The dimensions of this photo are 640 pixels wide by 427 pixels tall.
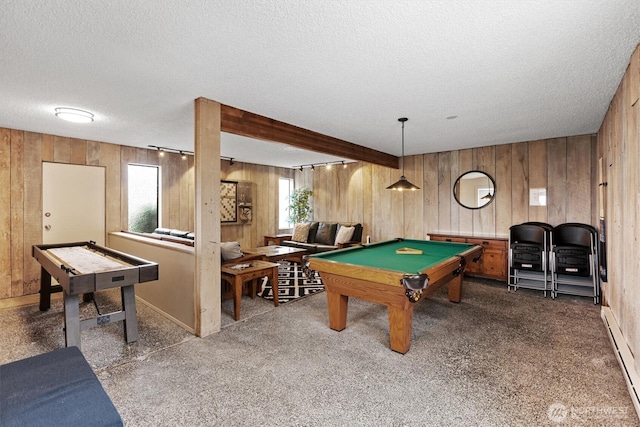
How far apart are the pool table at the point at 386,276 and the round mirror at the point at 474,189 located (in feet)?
6.78

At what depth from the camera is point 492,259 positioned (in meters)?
5.01

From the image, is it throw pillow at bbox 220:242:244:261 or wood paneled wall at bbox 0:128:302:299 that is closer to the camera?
throw pillow at bbox 220:242:244:261

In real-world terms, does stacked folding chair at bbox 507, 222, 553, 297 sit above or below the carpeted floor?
above

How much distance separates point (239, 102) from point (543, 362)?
3712mm

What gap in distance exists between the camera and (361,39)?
1990 millimetres

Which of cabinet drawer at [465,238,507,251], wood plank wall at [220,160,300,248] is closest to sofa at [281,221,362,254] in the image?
wood plank wall at [220,160,300,248]

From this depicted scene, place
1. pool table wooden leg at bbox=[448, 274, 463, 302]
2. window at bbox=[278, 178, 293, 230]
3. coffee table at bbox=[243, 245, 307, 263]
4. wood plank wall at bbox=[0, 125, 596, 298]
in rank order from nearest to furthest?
1. pool table wooden leg at bbox=[448, 274, 463, 302]
2. wood plank wall at bbox=[0, 125, 596, 298]
3. coffee table at bbox=[243, 245, 307, 263]
4. window at bbox=[278, 178, 293, 230]

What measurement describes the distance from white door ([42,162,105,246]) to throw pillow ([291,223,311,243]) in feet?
12.8

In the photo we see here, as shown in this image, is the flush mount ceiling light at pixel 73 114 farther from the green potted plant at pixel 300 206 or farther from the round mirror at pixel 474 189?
the round mirror at pixel 474 189

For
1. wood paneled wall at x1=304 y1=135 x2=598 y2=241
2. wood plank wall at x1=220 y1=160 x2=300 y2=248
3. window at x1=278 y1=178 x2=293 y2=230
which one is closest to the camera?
wood paneled wall at x1=304 y1=135 x2=598 y2=241

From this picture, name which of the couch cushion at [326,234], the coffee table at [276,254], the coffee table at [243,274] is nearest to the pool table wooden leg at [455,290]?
the coffee table at [243,274]

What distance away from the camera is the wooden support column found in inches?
118

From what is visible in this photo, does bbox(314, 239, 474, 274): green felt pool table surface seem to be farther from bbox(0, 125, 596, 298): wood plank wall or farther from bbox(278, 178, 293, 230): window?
bbox(278, 178, 293, 230): window

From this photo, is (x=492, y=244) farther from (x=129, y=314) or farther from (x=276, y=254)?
(x=129, y=314)
